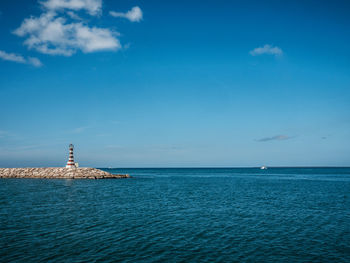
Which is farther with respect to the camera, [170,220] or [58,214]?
[58,214]

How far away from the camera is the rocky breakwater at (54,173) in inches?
2948

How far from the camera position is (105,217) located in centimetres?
2200

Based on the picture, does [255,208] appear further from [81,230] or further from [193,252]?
[81,230]

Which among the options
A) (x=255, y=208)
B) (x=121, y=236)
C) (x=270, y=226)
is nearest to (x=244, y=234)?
(x=270, y=226)

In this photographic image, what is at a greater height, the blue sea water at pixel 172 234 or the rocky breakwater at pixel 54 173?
the rocky breakwater at pixel 54 173

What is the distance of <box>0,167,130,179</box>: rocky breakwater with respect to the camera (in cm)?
7488

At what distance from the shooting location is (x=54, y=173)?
75.8 metres

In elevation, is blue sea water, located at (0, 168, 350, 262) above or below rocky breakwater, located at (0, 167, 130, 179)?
below

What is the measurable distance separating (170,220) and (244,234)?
6.22 meters

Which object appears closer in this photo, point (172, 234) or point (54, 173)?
point (172, 234)

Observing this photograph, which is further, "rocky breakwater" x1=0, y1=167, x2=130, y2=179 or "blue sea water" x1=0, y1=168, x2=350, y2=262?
"rocky breakwater" x1=0, y1=167, x2=130, y2=179

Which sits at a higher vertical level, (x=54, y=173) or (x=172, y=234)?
(x=54, y=173)

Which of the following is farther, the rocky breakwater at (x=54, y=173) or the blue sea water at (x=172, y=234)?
the rocky breakwater at (x=54, y=173)

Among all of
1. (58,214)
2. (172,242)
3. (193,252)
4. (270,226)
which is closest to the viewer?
(193,252)
